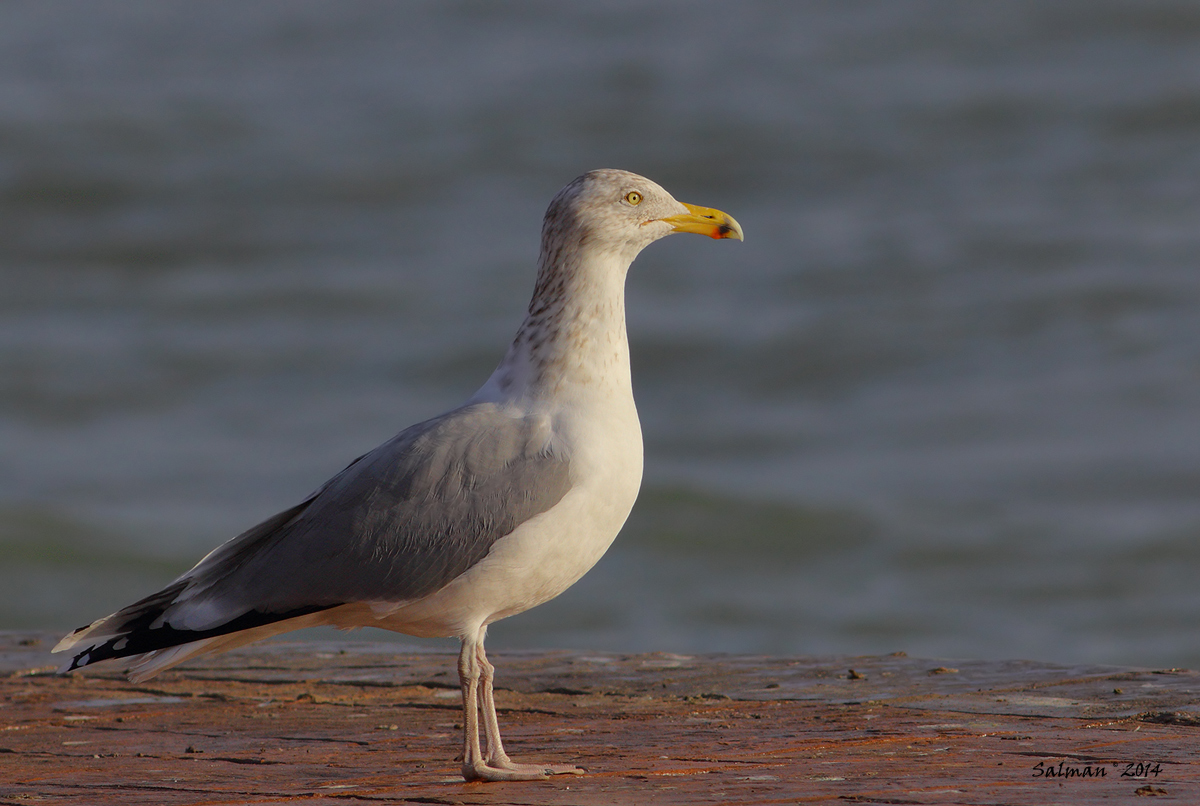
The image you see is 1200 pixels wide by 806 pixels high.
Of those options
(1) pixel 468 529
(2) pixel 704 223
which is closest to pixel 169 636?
(1) pixel 468 529

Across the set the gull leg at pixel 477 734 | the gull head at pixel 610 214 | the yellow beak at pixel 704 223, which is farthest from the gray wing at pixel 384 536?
the yellow beak at pixel 704 223

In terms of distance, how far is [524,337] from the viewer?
422cm

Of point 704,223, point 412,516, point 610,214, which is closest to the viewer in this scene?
point 412,516

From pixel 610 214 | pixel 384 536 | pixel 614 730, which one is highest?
pixel 610 214

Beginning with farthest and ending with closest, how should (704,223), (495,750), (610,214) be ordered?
(704,223) < (610,214) < (495,750)

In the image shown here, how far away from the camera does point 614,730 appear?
4320 millimetres

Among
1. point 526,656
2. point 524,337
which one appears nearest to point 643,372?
point 526,656

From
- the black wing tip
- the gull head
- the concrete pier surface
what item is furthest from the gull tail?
the gull head

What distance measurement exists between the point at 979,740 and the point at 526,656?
2349 mm

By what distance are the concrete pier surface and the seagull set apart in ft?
0.93

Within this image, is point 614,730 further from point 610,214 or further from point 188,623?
point 610,214

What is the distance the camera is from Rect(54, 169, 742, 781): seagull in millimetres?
3832

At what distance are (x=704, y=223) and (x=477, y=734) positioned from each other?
1.69 m

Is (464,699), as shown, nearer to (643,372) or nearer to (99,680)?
(99,680)
